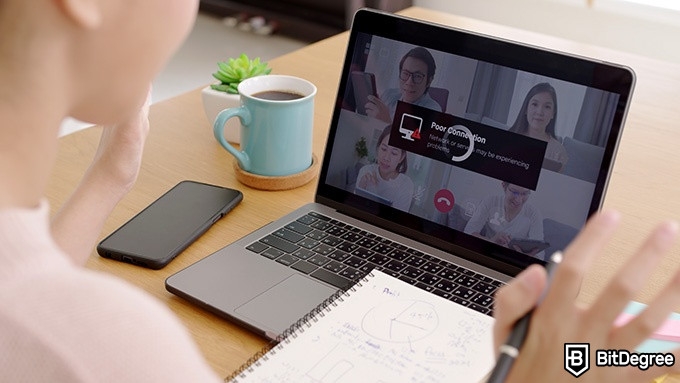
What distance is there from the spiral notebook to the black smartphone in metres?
0.23

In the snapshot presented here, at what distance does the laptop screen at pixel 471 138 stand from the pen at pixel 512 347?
0.31m

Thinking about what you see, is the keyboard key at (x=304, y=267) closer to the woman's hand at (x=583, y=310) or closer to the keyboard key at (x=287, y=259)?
the keyboard key at (x=287, y=259)

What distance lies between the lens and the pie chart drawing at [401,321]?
771 millimetres

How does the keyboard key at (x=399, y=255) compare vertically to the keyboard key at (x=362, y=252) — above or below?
above

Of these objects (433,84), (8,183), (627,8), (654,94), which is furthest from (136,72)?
(627,8)

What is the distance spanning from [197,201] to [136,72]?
1.62 ft

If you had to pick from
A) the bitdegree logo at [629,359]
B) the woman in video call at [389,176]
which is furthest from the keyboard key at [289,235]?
the bitdegree logo at [629,359]

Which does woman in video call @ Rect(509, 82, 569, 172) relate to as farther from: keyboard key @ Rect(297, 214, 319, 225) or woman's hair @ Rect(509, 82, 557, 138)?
keyboard key @ Rect(297, 214, 319, 225)

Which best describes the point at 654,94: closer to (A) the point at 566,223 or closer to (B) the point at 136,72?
(A) the point at 566,223

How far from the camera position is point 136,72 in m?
0.56

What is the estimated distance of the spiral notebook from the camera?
2.37ft

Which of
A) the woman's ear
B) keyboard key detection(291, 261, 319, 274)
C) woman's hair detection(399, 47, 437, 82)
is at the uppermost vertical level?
the woman's ear

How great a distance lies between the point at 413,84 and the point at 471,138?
0.10 m

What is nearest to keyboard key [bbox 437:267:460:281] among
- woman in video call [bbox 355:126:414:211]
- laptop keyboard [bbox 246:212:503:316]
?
laptop keyboard [bbox 246:212:503:316]
